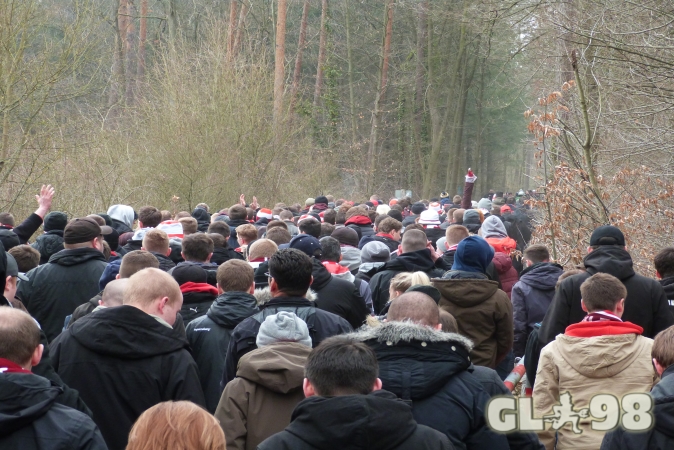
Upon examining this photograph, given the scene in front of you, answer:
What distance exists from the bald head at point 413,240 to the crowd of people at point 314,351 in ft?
0.07

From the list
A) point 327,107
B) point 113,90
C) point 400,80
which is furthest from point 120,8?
A: point 400,80

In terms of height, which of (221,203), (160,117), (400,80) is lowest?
(221,203)

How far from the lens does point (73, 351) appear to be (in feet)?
14.8

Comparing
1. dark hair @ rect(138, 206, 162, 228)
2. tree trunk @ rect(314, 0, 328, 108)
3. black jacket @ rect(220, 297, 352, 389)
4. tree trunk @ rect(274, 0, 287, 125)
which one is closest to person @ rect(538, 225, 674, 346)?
black jacket @ rect(220, 297, 352, 389)

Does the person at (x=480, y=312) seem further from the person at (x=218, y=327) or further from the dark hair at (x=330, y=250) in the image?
the dark hair at (x=330, y=250)

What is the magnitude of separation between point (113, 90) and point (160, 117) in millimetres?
6245

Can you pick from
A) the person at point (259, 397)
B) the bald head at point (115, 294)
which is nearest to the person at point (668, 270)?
the person at point (259, 397)

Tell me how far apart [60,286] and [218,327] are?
7.80ft

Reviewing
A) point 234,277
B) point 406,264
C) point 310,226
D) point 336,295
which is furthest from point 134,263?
point 310,226

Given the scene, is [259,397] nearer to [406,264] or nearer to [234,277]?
[234,277]

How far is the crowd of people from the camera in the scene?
324 centimetres

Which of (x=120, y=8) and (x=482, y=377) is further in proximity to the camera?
(x=120, y=8)

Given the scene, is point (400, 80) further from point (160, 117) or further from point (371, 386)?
point (371, 386)

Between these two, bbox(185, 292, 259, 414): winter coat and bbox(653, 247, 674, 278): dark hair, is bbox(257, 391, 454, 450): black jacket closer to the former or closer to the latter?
bbox(185, 292, 259, 414): winter coat
